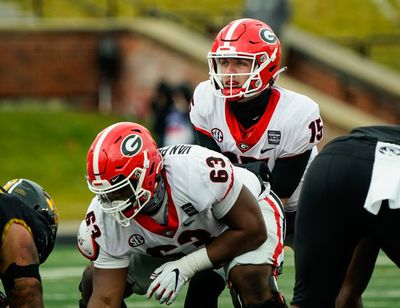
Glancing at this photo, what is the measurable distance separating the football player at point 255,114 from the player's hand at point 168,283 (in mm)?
598

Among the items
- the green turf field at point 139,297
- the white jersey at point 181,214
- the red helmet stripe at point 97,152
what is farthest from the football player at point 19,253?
the green turf field at point 139,297

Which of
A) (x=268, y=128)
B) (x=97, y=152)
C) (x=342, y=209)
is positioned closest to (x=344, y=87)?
(x=268, y=128)

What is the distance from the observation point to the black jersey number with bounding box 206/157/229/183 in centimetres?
561

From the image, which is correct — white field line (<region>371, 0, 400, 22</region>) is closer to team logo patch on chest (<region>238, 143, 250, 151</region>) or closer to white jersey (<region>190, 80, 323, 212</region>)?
white jersey (<region>190, 80, 323, 212</region>)

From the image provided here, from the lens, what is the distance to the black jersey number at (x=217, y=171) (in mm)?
5605

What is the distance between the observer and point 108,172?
549 cm

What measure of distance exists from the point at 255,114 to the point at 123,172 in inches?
47.1

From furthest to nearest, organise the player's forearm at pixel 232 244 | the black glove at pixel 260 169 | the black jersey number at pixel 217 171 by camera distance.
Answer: the black glove at pixel 260 169 < the player's forearm at pixel 232 244 < the black jersey number at pixel 217 171

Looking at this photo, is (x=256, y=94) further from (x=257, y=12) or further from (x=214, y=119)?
(x=257, y=12)

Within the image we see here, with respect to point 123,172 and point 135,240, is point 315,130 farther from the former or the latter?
point 123,172

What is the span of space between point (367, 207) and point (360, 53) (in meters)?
15.0

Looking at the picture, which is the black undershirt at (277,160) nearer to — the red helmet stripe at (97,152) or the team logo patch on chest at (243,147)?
the team logo patch on chest at (243,147)

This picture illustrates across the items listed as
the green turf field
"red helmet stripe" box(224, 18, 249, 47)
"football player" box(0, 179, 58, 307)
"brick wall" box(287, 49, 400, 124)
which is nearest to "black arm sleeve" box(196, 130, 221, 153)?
"red helmet stripe" box(224, 18, 249, 47)

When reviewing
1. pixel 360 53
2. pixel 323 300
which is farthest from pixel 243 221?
pixel 360 53
